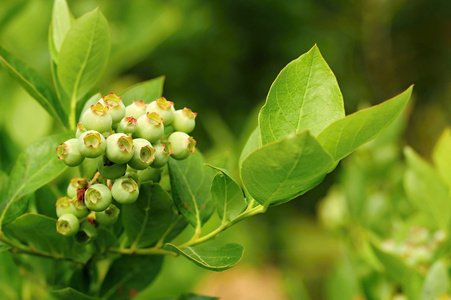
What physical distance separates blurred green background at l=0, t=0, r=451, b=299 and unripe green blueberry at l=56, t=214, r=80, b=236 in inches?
13.6

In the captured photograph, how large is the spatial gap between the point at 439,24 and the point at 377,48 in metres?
0.93

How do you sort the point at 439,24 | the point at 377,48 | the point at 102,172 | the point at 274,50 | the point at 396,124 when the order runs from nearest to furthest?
the point at 102,172 → the point at 396,124 → the point at 274,50 → the point at 377,48 → the point at 439,24

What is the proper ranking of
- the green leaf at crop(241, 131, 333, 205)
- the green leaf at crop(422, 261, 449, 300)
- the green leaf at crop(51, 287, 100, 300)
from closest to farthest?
1. the green leaf at crop(241, 131, 333, 205)
2. the green leaf at crop(51, 287, 100, 300)
3. the green leaf at crop(422, 261, 449, 300)

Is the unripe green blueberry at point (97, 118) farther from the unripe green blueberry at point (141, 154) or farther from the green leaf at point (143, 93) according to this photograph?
the green leaf at point (143, 93)

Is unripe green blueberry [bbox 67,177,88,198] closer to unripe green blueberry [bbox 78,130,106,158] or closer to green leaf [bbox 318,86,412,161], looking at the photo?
unripe green blueberry [bbox 78,130,106,158]

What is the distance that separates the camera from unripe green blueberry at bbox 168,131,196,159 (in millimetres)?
436

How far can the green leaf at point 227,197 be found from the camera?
17.3 inches

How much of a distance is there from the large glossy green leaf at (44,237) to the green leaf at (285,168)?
0.19 metres

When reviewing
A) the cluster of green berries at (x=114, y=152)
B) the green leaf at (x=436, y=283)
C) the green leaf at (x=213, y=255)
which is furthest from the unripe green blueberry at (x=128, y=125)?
the green leaf at (x=436, y=283)

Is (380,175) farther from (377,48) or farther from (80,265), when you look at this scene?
(377,48)

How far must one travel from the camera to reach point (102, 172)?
415mm

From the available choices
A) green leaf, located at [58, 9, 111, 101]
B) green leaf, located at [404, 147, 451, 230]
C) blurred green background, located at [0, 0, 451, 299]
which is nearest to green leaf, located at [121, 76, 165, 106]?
green leaf, located at [58, 9, 111, 101]

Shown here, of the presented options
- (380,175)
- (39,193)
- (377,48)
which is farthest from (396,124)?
(377,48)

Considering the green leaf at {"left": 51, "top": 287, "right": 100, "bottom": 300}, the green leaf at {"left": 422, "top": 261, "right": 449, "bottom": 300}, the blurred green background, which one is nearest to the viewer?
the green leaf at {"left": 51, "top": 287, "right": 100, "bottom": 300}
